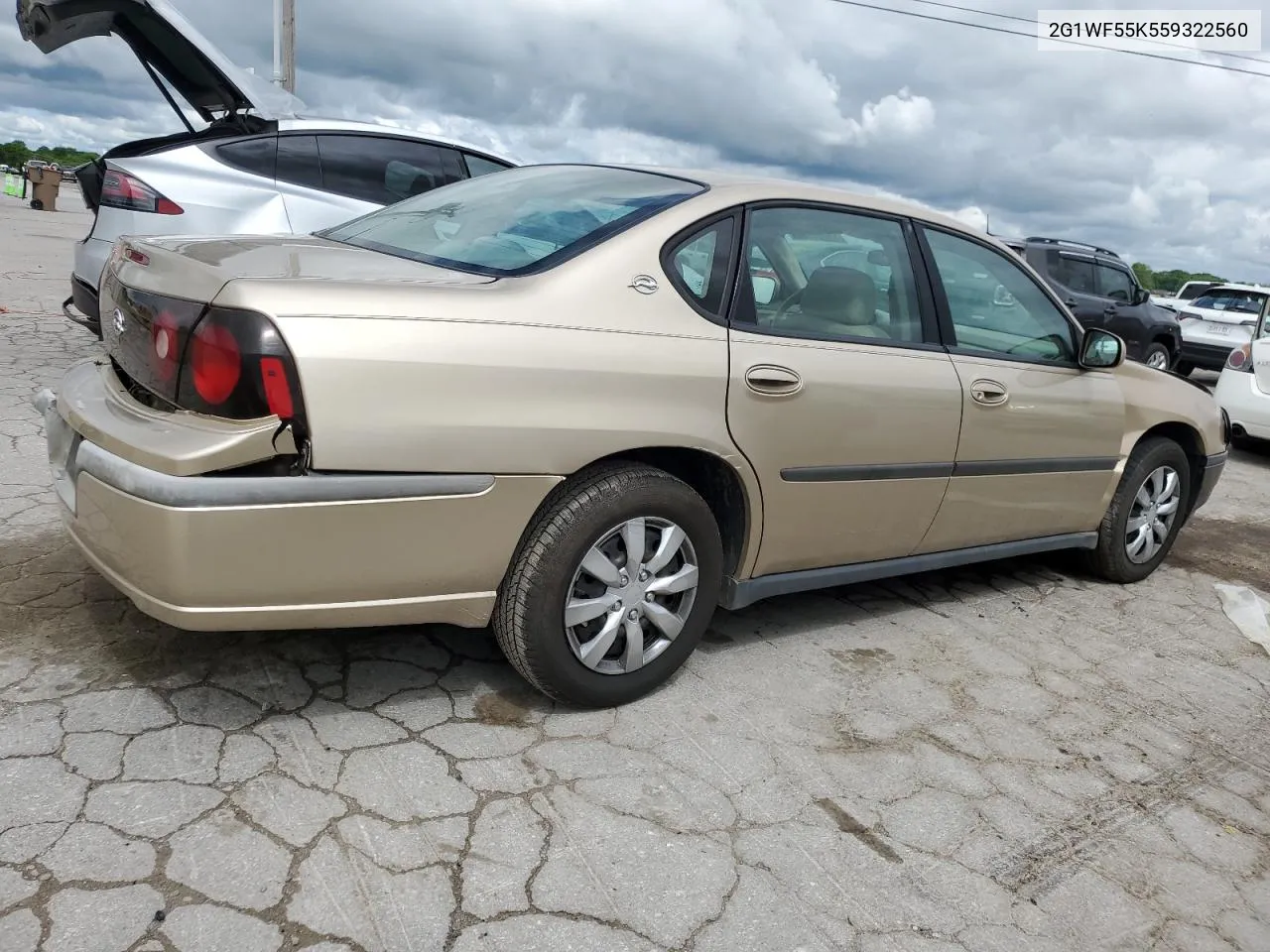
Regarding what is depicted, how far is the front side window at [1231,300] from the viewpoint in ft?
44.3

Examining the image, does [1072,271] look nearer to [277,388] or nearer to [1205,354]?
[1205,354]

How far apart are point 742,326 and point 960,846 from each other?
149cm

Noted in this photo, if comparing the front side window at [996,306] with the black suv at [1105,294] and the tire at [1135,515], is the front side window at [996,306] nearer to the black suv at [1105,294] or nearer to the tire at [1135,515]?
the tire at [1135,515]

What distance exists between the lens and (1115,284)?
12.6 m

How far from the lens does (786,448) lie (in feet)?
9.65

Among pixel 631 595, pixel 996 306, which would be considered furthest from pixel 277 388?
pixel 996 306

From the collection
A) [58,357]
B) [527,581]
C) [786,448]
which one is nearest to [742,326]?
[786,448]

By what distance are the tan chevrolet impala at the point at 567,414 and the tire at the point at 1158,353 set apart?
32.9 ft

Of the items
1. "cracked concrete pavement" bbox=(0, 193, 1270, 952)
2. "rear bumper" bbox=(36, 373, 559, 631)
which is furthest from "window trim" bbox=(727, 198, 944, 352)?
"cracked concrete pavement" bbox=(0, 193, 1270, 952)

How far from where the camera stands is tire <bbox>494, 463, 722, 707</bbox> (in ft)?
8.43

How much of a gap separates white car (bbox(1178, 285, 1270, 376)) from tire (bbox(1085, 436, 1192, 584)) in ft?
32.9

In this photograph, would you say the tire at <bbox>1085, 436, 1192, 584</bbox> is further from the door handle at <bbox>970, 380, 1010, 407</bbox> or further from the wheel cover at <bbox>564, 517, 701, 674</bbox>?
the wheel cover at <bbox>564, 517, 701, 674</bbox>

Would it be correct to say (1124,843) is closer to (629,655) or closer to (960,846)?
(960,846)

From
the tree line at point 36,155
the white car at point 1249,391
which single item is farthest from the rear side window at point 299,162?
the tree line at point 36,155
